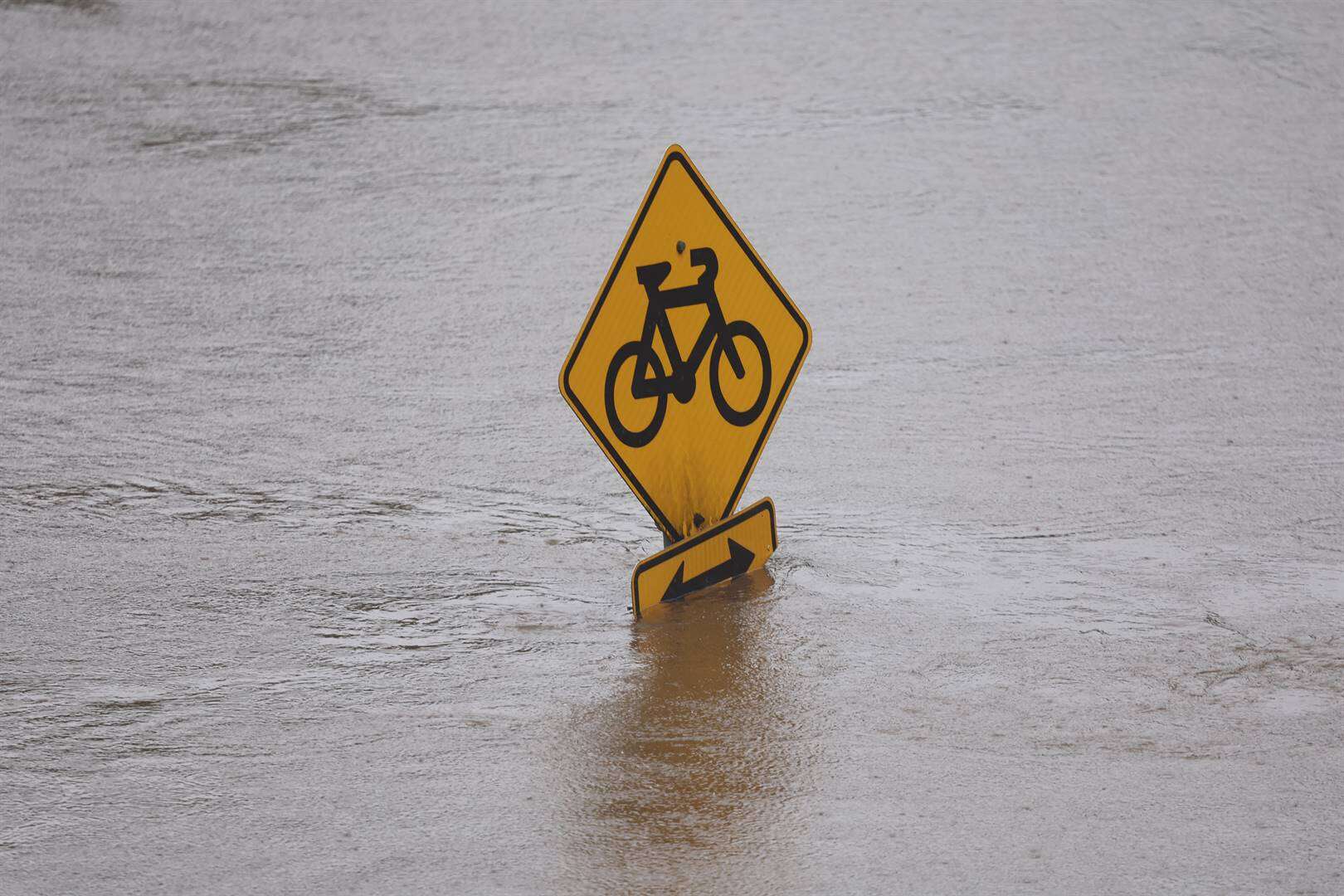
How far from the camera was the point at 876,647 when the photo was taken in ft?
18.1

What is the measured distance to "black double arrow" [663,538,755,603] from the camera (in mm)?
Result: 5949

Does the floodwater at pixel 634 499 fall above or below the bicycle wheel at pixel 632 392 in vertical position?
below

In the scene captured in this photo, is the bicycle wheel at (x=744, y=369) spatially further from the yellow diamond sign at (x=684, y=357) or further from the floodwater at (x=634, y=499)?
the floodwater at (x=634, y=499)

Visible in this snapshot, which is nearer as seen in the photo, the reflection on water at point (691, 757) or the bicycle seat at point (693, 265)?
the reflection on water at point (691, 757)

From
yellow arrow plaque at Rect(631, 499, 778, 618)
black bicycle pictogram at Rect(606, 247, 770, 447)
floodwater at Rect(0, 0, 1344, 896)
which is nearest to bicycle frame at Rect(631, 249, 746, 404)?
black bicycle pictogram at Rect(606, 247, 770, 447)

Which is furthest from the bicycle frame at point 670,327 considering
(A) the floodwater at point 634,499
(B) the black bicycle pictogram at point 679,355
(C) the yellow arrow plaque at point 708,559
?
(A) the floodwater at point 634,499

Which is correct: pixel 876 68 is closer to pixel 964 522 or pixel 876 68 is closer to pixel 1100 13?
pixel 1100 13

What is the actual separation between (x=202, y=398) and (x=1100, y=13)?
940 cm

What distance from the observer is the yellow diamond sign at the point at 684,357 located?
581cm

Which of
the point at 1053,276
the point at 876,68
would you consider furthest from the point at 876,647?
the point at 876,68

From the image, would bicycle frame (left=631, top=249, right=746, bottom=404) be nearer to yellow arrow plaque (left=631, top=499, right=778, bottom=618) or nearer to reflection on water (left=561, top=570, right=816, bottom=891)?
yellow arrow plaque (left=631, top=499, right=778, bottom=618)

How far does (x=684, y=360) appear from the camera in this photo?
599 centimetres

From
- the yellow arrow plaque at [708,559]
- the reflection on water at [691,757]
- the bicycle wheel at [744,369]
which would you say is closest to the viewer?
the reflection on water at [691,757]

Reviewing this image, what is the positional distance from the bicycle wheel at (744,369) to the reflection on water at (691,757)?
28.5 inches
